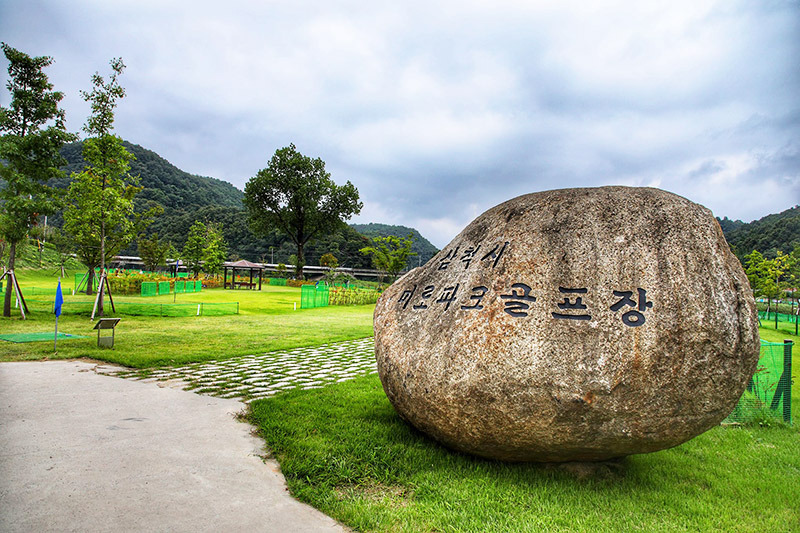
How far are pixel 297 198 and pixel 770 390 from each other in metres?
50.3

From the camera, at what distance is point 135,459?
13.6ft

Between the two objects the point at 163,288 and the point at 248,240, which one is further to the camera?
the point at 248,240

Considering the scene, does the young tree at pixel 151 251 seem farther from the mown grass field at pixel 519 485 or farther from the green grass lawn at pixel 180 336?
the mown grass field at pixel 519 485

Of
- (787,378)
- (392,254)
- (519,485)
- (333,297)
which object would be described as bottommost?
(519,485)

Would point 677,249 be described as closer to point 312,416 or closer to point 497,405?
point 497,405

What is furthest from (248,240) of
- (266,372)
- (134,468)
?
(134,468)

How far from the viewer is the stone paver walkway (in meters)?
7.08

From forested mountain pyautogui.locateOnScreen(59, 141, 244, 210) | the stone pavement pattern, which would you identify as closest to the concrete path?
the stone pavement pattern

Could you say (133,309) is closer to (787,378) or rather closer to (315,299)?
(315,299)

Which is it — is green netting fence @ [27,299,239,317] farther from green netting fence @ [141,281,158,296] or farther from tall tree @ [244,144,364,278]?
tall tree @ [244,144,364,278]

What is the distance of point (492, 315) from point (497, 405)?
71 cm

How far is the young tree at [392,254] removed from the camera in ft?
142

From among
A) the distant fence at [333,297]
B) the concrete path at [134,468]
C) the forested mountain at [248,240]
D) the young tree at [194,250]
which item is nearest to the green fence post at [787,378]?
the concrete path at [134,468]

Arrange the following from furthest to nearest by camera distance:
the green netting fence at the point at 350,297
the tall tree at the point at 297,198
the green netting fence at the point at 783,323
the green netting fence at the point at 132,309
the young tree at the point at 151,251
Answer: the tall tree at the point at 297,198 < the young tree at the point at 151,251 < the green netting fence at the point at 350,297 < the green netting fence at the point at 783,323 < the green netting fence at the point at 132,309
